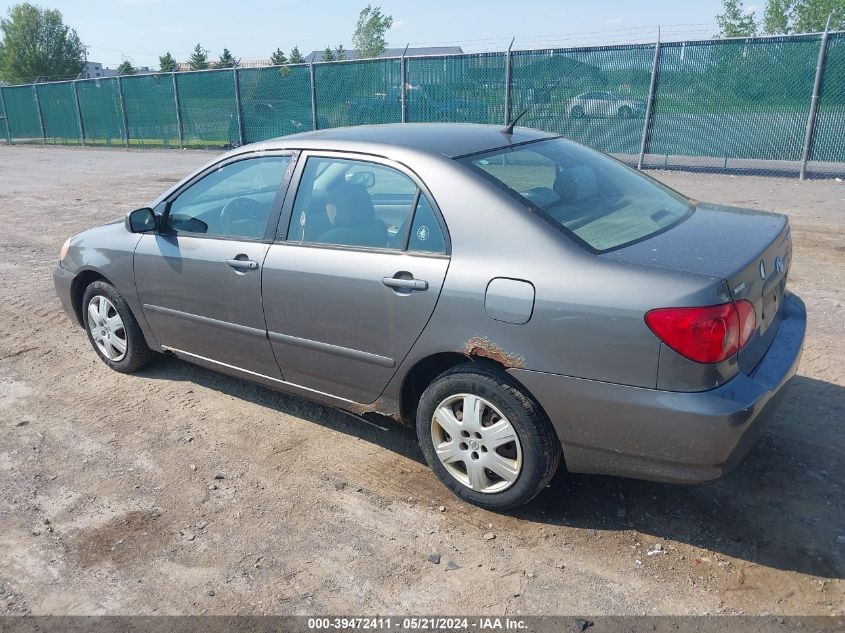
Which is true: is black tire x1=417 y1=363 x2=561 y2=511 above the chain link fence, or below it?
below

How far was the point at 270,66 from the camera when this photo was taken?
19.9 meters

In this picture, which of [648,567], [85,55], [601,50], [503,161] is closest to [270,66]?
[601,50]

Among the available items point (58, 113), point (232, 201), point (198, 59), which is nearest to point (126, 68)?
point (198, 59)

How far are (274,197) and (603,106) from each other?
11641mm

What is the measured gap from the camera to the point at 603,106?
46.5ft

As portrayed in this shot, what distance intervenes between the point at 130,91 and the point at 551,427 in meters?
25.3

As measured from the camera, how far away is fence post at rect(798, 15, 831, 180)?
38.8 ft

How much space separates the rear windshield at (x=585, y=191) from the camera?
3.21 metres

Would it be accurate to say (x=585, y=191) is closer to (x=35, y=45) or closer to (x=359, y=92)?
(x=359, y=92)

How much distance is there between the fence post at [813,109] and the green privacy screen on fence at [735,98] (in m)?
0.17

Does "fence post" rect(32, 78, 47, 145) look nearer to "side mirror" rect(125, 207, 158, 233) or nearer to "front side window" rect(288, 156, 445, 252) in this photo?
"side mirror" rect(125, 207, 158, 233)

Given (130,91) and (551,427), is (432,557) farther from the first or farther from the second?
(130,91)

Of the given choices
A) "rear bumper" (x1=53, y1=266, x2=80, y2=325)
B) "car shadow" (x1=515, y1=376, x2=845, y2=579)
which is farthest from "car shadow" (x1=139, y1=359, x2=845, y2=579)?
"rear bumper" (x1=53, y1=266, x2=80, y2=325)

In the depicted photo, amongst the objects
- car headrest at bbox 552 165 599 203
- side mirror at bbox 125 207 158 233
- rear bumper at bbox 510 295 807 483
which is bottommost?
rear bumper at bbox 510 295 807 483
